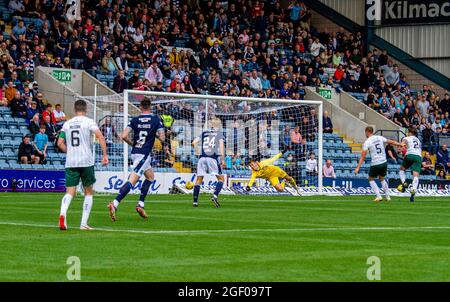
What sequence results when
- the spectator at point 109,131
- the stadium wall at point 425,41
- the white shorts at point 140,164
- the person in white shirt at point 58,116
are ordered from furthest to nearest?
the stadium wall at point 425,41, the person in white shirt at point 58,116, the spectator at point 109,131, the white shorts at point 140,164

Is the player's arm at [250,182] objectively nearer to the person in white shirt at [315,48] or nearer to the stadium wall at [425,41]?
the person in white shirt at [315,48]

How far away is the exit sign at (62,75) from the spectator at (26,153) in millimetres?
4506

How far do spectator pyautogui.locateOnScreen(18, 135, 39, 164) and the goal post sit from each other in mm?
3167

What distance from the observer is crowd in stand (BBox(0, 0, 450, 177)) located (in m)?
39.3

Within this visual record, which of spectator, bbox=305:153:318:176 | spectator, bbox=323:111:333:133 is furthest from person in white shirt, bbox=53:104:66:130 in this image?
spectator, bbox=323:111:333:133

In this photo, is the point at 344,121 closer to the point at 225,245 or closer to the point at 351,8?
the point at 351,8

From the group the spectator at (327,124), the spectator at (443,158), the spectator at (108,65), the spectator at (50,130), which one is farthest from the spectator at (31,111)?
the spectator at (443,158)

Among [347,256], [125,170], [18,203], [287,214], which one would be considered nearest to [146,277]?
[347,256]

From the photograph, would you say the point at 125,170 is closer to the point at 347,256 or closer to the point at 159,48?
the point at 159,48

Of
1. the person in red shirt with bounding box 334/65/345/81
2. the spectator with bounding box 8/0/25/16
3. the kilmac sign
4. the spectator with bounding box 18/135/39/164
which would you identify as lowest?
the spectator with bounding box 18/135/39/164

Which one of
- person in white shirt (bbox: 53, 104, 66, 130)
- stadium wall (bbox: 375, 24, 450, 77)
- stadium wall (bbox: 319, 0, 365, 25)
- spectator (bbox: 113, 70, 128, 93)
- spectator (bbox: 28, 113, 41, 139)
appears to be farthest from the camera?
stadium wall (bbox: 319, 0, 365, 25)

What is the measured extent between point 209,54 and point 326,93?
6.68 m

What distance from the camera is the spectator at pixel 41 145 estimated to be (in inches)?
1387

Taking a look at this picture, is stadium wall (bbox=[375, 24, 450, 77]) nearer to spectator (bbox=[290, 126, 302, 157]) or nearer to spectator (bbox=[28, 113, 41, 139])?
spectator (bbox=[290, 126, 302, 157])
